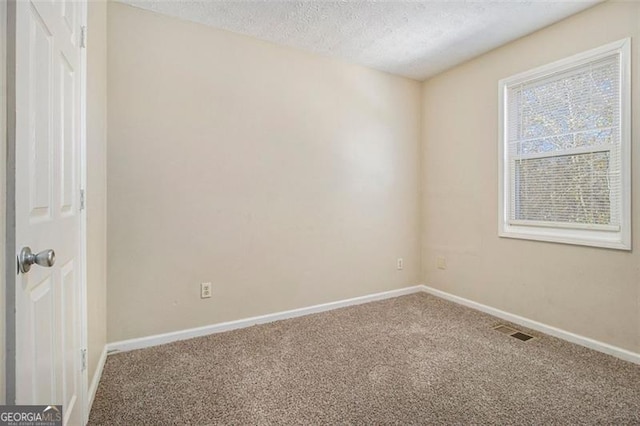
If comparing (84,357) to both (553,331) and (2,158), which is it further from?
(553,331)

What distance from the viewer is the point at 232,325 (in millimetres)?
2619

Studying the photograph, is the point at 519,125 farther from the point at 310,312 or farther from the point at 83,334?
the point at 83,334

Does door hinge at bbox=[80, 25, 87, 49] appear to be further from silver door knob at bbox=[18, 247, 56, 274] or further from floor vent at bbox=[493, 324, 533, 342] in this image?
floor vent at bbox=[493, 324, 533, 342]

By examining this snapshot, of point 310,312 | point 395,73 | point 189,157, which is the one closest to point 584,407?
point 310,312

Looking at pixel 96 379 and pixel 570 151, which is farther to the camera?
pixel 570 151

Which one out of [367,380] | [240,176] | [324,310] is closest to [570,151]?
[367,380]

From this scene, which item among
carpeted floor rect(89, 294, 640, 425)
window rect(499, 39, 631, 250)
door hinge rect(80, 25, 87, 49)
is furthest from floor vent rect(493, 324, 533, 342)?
door hinge rect(80, 25, 87, 49)

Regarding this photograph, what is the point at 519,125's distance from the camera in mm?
2777

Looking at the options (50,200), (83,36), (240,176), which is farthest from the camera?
(240,176)

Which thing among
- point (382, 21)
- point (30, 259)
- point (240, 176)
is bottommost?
point (30, 259)

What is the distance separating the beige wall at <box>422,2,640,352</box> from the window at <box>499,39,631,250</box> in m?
0.07

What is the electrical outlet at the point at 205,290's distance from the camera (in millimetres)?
2510

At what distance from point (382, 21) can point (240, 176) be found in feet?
5.63

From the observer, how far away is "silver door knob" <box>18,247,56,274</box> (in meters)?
0.78
